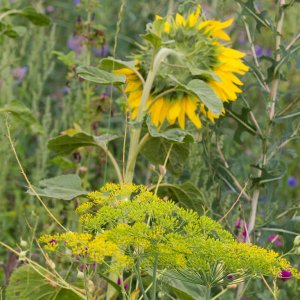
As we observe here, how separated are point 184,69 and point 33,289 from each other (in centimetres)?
70

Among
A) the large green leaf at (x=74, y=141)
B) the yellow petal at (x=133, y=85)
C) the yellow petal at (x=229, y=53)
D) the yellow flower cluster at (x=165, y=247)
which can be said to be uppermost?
the yellow petal at (x=229, y=53)

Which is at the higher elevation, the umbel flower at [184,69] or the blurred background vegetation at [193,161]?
the umbel flower at [184,69]

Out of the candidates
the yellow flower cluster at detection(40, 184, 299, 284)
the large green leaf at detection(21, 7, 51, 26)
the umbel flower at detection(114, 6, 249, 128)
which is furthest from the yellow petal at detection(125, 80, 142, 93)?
the yellow flower cluster at detection(40, 184, 299, 284)

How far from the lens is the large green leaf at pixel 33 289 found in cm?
220

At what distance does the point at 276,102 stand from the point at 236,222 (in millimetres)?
467

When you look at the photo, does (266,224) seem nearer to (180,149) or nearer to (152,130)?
(180,149)

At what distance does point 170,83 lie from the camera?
238 centimetres

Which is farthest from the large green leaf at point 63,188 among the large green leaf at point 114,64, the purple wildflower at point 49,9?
the purple wildflower at point 49,9

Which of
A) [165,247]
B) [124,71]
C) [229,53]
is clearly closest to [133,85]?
[124,71]

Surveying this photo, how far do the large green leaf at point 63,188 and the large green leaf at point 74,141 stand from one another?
114 mm

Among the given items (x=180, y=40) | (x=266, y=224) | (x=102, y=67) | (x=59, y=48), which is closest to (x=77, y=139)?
(x=102, y=67)

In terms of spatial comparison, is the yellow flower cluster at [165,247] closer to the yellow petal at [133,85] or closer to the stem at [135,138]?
the stem at [135,138]

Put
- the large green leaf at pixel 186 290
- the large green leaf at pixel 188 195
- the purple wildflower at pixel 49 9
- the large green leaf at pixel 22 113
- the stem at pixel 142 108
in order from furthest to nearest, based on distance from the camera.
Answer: the purple wildflower at pixel 49 9, the large green leaf at pixel 22 113, the large green leaf at pixel 188 195, the stem at pixel 142 108, the large green leaf at pixel 186 290

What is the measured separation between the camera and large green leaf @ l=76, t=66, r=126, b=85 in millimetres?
2172
